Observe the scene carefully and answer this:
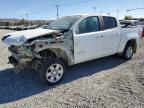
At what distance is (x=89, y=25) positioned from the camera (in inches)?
279

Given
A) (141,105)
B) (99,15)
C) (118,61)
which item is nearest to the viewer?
(141,105)

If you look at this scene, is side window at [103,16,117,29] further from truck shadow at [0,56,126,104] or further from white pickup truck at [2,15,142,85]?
truck shadow at [0,56,126,104]

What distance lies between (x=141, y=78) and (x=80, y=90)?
1.91m

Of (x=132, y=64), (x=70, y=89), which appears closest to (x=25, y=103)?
(x=70, y=89)

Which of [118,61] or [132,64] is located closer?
[132,64]

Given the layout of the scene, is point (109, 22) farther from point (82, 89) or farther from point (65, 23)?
point (82, 89)

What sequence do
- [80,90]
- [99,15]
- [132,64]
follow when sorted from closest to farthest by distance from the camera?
[80,90]
[99,15]
[132,64]

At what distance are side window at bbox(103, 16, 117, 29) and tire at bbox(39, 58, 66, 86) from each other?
7.60 feet

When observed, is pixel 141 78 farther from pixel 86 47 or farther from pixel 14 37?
pixel 14 37

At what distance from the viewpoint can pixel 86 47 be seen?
6.87 meters

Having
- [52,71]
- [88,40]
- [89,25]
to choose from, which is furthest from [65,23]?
[52,71]

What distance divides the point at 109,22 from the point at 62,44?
236 cm

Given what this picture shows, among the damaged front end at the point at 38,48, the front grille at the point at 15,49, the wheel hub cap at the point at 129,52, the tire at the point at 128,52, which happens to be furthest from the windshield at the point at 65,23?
the wheel hub cap at the point at 129,52

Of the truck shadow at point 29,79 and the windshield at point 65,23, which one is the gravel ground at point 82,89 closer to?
the truck shadow at point 29,79
